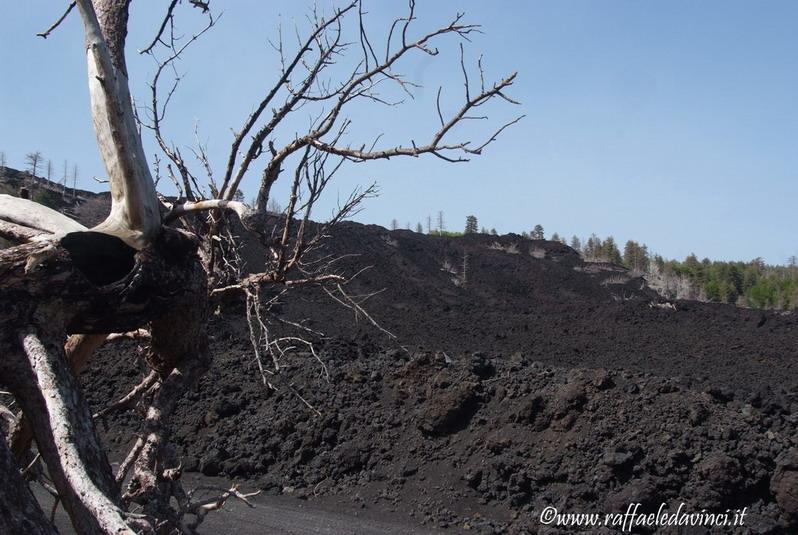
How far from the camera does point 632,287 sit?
99.5ft

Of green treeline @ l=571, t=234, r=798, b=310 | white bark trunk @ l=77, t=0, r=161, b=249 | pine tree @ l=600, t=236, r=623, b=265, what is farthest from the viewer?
pine tree @ l=600, t=236, r=623, b=265

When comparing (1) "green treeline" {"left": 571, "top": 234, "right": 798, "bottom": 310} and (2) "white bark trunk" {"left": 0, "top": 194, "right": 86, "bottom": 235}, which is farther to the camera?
(1) "green treeline" {"left": 571, "top": 234, "right": 798, "bottom": 310}

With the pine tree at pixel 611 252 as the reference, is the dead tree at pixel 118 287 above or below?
below


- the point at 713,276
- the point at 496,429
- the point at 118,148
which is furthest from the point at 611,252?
the point at 118,148

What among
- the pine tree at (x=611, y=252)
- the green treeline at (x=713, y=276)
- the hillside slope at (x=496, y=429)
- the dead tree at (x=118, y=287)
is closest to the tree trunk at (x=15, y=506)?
the dead tree at (x=118, y=287)

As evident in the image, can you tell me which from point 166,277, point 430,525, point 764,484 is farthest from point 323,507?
point 166,277

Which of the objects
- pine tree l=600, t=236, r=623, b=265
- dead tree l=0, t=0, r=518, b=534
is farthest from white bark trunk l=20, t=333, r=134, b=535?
pine tree l=600, t=236, r=623, b=265

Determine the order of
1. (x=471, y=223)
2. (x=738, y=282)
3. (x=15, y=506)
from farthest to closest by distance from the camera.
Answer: (x=471, y=223) → (x=738, y=282) → (x=15, y=506)

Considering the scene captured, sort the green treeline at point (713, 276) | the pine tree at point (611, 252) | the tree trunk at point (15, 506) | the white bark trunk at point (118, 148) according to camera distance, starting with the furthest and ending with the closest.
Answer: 1. the pine tree at point (611, 252)
2. the green treeline at point (713, 276)
3. the white bark trunk at point (118, 148)
4. the tree trunk at point (15, 506)

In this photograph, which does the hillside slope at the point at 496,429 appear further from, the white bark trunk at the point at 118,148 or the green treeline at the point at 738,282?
the green treeline at the point at 738,282

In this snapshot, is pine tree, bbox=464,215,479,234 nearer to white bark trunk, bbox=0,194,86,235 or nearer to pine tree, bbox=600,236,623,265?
pine tree, bbox=600,236,623,265

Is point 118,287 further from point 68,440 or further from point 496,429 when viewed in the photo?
point 496,429

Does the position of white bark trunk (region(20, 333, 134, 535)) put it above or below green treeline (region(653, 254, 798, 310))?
below

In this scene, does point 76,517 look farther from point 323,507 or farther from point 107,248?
point 323,507
